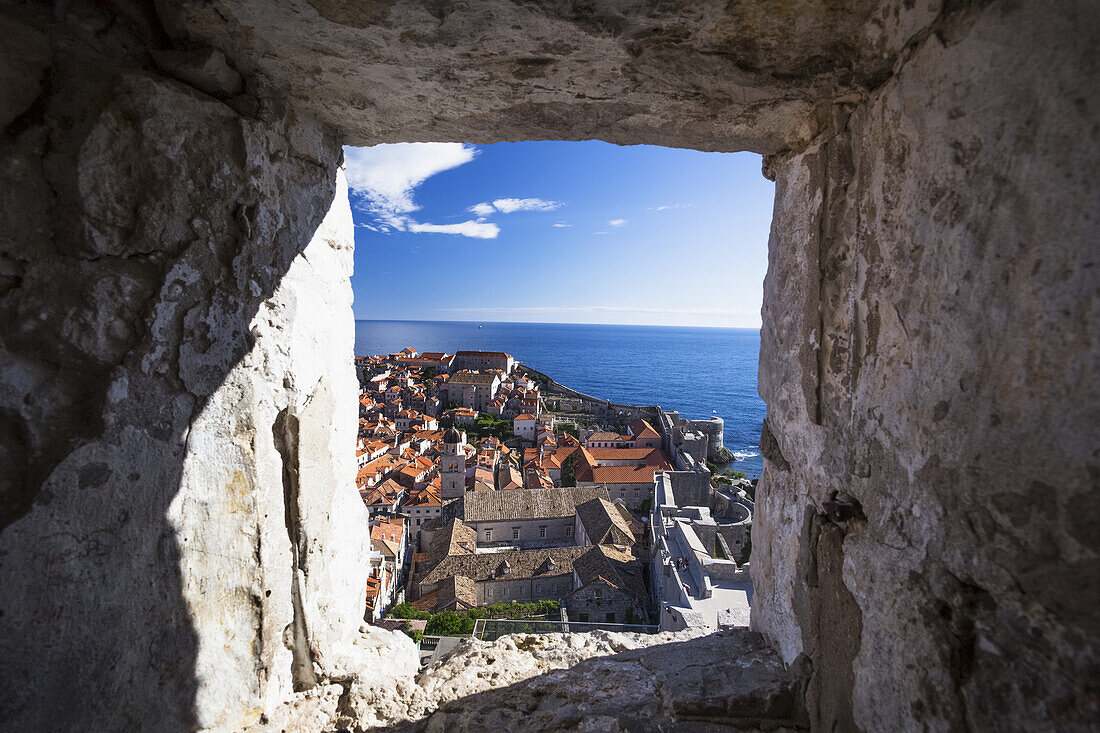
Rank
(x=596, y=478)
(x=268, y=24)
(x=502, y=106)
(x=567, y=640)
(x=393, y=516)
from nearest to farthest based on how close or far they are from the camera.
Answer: (x=268, y=24), (x=502, y=106), (x=567, y=640), (x=393, y=516), (x=596, y=478)

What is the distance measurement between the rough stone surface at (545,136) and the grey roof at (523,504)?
978 inches

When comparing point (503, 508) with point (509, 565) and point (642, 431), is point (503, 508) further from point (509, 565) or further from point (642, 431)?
point (642, 431)

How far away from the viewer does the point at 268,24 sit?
173 centimetres

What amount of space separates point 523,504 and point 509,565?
628cm

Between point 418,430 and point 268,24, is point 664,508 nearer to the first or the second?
point 268,24

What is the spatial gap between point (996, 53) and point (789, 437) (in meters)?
1.61

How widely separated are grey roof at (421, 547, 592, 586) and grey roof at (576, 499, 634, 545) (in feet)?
4.58

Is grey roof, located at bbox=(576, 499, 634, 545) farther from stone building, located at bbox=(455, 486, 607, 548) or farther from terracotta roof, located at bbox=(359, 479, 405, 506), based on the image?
terracotta roof, located at bbox=(359, 479, 405, 506)

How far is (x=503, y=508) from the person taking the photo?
2670 cm

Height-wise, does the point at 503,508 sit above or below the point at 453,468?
below

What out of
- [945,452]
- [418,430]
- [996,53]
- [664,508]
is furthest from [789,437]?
[418,430]

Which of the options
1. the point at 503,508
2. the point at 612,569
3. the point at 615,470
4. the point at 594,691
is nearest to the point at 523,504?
the point at 503,508

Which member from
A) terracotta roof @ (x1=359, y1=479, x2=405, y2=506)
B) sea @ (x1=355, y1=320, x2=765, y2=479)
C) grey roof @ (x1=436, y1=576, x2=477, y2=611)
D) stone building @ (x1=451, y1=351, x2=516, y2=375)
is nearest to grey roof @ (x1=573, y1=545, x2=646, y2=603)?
grey roof @ (x1=436, y1=576, x2=477, y2=611)

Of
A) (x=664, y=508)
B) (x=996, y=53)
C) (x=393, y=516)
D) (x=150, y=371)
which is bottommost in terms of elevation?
(x=393, y=516)
